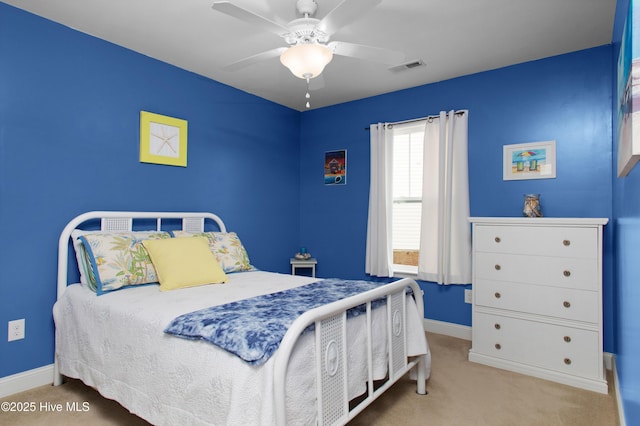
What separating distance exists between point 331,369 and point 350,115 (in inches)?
124

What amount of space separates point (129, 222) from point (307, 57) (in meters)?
1.84

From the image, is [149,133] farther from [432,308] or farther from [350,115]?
[432,308]

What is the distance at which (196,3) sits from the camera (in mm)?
2266

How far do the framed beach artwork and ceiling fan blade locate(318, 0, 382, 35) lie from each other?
6.71ft

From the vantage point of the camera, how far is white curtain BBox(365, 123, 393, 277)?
12.5ft

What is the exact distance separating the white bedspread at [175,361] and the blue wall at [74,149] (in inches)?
10.8

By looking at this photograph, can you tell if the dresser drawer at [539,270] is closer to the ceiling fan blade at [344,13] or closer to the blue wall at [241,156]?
the blue wall at [241,156]

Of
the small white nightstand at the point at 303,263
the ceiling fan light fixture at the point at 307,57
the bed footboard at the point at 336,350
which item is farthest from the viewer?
the small white nightstand at the point at 303,263

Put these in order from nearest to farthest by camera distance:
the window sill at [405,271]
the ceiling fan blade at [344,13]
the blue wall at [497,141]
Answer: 1. the ceiling fan blade at [344,13]
2. the blue wall at [497,141]
3. the window sill at [405,271]

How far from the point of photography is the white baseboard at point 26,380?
2266mm

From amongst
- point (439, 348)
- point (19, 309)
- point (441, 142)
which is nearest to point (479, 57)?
point (441, 142)

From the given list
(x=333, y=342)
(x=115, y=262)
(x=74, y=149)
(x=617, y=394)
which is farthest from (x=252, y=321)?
(x=617, y=394)

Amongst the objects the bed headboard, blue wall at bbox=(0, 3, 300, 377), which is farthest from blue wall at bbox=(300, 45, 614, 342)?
the bed headboard

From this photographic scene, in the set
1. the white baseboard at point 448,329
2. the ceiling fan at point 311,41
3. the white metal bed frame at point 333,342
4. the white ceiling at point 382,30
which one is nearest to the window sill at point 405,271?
the white baseboard at point 448,329
